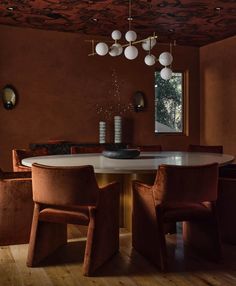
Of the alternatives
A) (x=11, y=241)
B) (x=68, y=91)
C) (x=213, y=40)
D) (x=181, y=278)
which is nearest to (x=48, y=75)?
(x=68, y=91)

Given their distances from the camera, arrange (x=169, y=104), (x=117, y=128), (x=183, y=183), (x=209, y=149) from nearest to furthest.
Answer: (x=183, y=183)
(x=209, y=149)
(x=117, y=128)
(x=169, y=104)

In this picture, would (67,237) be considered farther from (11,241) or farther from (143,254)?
(143,254)

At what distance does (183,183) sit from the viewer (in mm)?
2764

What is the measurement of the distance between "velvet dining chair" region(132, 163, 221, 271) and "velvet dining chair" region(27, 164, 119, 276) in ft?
0.83

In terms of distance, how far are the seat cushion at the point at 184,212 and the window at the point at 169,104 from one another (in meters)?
4.44

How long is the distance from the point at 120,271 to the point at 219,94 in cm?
507

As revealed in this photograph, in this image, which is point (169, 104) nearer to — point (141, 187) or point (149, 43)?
point (149, 43)

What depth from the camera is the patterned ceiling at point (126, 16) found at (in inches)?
195

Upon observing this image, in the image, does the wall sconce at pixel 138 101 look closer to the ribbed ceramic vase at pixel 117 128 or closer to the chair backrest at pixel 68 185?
the ribbed ceramic vase at pixel 117 128

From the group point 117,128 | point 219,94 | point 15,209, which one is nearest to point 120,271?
point 15,209

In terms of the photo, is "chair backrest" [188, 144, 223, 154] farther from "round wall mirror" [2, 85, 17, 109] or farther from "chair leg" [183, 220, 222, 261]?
"round wall mirror" [2, 85, 17, 109]

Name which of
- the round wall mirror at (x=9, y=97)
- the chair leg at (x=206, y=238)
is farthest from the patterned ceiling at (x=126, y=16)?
the chair leg at (x=206, y=238)

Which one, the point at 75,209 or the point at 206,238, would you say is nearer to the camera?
the point at 75,209

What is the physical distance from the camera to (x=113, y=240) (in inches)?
123
